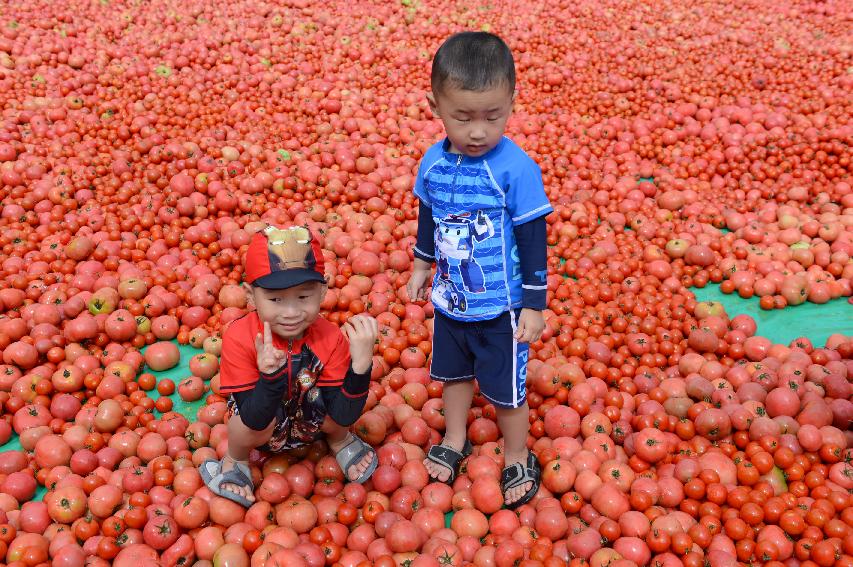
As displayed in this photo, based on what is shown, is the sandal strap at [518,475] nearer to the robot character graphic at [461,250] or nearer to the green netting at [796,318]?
the robot character graphic at [461,250]

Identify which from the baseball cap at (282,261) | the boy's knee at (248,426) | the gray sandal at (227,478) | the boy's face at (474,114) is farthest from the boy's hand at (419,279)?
the gray sandal at (227,478)

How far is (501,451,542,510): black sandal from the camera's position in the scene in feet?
10.9

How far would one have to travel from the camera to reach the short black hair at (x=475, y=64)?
235 cm

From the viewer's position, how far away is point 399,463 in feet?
11.6

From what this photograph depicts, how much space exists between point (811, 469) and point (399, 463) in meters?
2.46

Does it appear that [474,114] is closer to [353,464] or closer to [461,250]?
[461,250]

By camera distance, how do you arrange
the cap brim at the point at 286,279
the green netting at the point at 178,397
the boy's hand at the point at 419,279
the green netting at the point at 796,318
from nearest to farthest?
the cap brim at the point at 286,279, the boy's hand at the point at 419,279, the green netting at the point at 178,397, the green netting at the point at 796,318

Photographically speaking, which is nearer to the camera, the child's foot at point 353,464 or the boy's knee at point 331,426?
the boy's knee at point 331,426

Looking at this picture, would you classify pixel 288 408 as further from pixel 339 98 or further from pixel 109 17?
pixel 109 17

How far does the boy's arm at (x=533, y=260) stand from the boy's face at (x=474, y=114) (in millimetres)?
429

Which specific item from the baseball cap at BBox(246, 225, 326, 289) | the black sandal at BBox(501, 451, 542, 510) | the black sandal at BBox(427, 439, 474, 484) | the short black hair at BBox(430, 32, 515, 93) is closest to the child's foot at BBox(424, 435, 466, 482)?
the black sandal at BBox(427, 439, 474, 484)

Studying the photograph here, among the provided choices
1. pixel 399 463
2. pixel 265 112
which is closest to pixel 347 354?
pixel 399 463

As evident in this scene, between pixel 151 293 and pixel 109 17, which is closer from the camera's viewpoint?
pixel 151 293

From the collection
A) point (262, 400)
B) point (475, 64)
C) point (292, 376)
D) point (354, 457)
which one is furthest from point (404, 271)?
point (475, 64)
